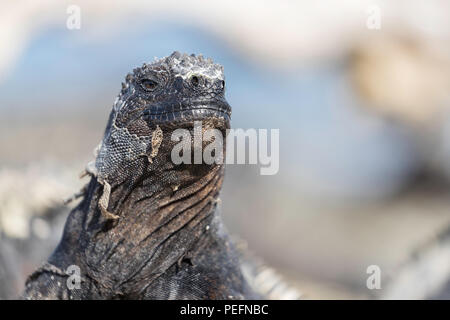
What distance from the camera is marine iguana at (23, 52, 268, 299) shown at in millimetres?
4746

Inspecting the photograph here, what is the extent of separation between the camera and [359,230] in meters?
14.9

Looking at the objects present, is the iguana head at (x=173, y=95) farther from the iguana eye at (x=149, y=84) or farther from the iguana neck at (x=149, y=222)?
the iguana neck at (x=149, y=222)

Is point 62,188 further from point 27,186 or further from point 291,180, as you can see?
point 291,180

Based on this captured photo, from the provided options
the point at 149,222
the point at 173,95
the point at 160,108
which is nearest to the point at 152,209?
the point at 149,222

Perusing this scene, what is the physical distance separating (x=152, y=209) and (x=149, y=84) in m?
0.99

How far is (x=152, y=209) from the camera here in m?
5.10

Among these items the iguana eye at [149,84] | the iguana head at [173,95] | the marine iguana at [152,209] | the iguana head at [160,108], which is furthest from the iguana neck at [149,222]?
the iguana eye at [149,84]

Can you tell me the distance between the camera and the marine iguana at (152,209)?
4.75m

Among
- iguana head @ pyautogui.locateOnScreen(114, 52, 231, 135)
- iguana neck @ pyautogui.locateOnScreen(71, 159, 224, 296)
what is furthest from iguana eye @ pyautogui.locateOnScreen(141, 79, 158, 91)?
iguana neck @ pyautogui.locateOnScreen(71, 159, 224, 296)

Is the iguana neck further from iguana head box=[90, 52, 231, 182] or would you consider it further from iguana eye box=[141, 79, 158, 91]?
iguana eye box=[141, 79, 158, 91]

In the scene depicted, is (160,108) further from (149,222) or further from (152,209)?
(149,222)

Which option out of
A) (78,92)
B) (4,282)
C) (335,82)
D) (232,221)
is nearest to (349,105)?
(335,82)

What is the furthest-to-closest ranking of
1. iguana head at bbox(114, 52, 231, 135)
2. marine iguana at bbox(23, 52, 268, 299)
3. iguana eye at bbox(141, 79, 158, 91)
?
iguana eye at bbox(141, 79, 158, 91) < marine iguana at bbox(23, 52, 268, 299) < iguana head at bbox(114, 52, 231, 135)

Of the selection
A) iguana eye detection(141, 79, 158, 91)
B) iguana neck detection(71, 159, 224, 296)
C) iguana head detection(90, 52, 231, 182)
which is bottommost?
iguana neck detection(71, 159, 224, 296)
